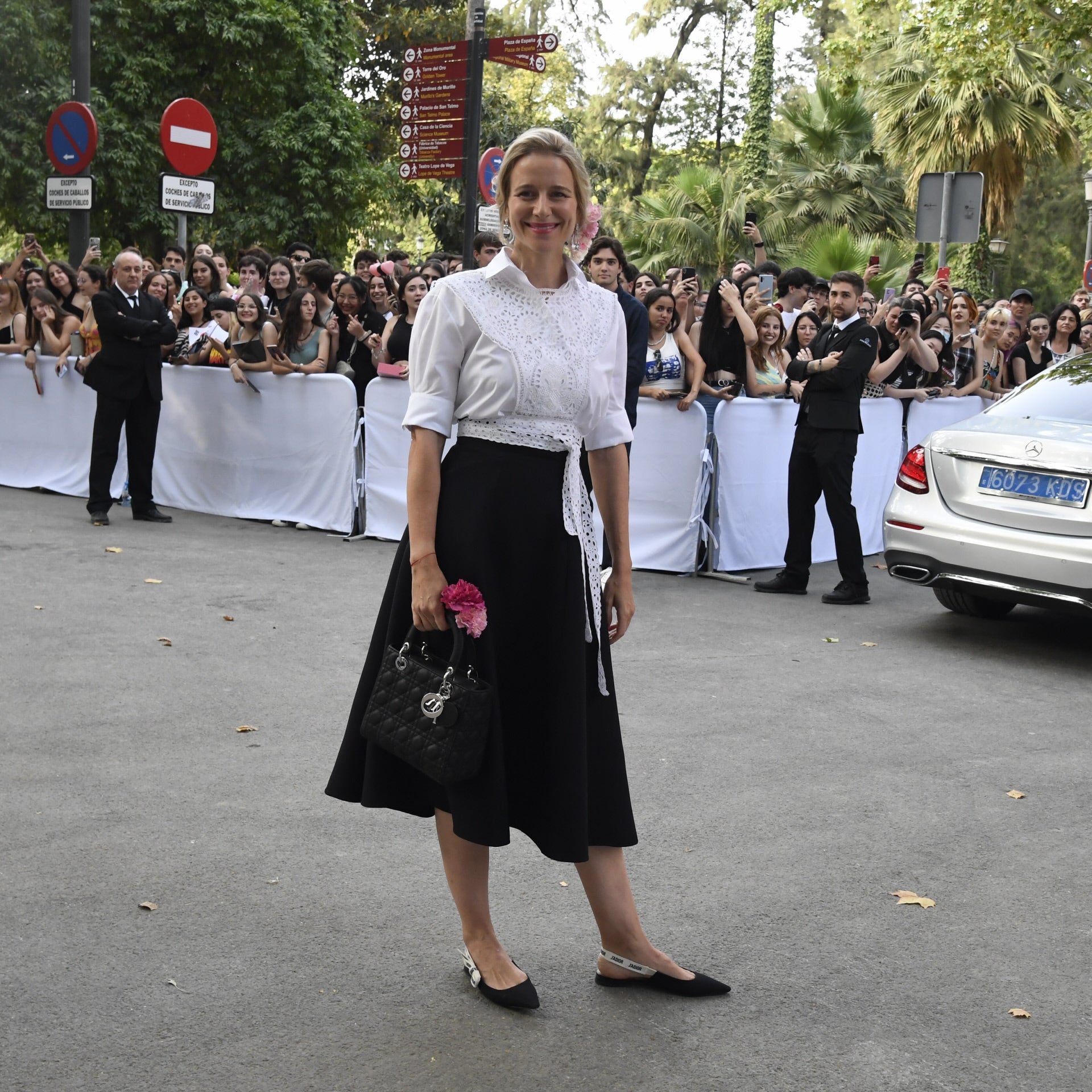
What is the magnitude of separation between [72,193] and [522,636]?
11.4m

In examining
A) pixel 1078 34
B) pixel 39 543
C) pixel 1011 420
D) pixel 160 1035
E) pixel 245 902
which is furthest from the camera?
pixel 1078 34

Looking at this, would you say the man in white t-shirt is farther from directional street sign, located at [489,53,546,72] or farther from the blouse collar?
the blouse collar

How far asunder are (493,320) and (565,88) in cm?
4800

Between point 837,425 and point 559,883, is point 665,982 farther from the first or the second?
point 837,425

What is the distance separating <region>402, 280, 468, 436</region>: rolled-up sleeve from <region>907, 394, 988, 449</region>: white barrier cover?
834cm

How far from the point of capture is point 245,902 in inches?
158

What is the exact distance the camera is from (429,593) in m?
3.25

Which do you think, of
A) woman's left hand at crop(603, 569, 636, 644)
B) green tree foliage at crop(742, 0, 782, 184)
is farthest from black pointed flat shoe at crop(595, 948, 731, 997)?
green tree foliage at crop(742, 0, 782, 184)

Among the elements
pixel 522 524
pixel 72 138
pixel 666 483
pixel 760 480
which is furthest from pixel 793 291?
pixel 522 524

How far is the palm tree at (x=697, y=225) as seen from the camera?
30281 millimetres

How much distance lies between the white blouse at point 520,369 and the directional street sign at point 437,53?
37.2 ft

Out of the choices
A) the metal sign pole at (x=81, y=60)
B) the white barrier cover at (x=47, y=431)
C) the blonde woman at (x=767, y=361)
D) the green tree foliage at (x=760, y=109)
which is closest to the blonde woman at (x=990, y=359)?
the blonde woman at (x=767, y=361)

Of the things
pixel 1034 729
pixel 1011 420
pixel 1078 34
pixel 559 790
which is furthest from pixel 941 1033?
pixel 1078 34

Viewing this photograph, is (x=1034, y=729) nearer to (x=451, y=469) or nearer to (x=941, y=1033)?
(x=941, y=1033)
